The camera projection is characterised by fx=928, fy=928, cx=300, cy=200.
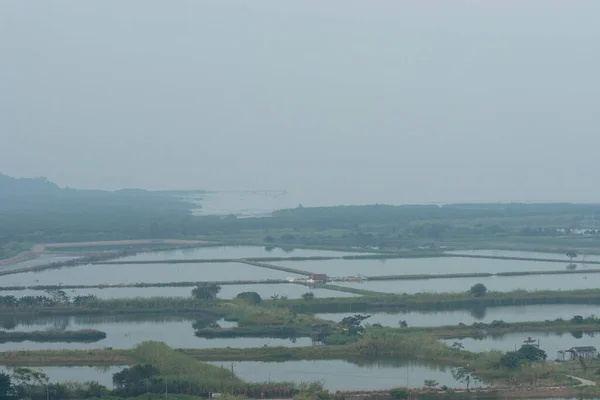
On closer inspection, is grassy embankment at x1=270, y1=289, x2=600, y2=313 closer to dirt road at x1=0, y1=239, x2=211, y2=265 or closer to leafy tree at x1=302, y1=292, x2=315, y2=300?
leafy tree at x1=302, y1=292, x2=315, y2=300

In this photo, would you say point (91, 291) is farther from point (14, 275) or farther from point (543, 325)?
point (543, 325)

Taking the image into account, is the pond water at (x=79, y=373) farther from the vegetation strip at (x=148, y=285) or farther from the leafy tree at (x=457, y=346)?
the vegetation strip at (x=148, y=285)

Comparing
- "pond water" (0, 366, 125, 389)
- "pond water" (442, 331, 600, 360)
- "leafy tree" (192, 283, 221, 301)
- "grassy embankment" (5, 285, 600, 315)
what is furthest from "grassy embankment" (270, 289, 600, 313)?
"pond water" (0, 366, 125, 389)

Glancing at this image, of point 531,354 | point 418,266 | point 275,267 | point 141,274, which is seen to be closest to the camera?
point 531,354

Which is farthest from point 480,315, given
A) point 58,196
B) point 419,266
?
point 58,196

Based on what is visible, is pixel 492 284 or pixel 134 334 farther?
pixel 492 284

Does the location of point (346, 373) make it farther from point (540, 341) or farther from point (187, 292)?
point (187, 292)

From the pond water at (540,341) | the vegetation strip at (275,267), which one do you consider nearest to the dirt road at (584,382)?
the pond water at (540,341)
